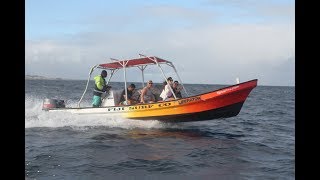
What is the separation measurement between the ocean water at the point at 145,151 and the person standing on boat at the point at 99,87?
0.87m

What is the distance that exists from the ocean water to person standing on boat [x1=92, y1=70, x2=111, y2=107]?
87 cm

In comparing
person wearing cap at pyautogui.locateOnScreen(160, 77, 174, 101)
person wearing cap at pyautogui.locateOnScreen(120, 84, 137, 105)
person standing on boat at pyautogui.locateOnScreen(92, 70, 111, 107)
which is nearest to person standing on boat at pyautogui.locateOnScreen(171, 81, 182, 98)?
person wearing cap at pyautogui.locateOnScreen(160, 77, 174, 101)

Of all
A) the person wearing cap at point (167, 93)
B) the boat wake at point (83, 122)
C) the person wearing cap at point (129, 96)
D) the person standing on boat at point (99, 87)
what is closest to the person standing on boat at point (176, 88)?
the person wearing cap at point (167, 93)

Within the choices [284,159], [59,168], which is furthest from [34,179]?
[284,159]

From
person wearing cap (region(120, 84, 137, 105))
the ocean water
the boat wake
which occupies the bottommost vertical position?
the ocean water

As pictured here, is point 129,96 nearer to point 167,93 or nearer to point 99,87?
point 99,87

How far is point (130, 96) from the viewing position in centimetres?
1474

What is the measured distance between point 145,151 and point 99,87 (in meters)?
5.49

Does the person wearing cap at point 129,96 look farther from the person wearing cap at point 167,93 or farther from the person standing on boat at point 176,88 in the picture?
the person standing on boat at point 176,88

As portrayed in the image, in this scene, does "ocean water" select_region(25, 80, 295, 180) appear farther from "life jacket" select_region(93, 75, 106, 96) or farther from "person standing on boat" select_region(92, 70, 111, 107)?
"life jacket" select_region(93, 75, 106, 96)

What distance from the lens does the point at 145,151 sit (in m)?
9.76

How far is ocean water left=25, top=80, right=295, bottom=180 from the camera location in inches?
301
